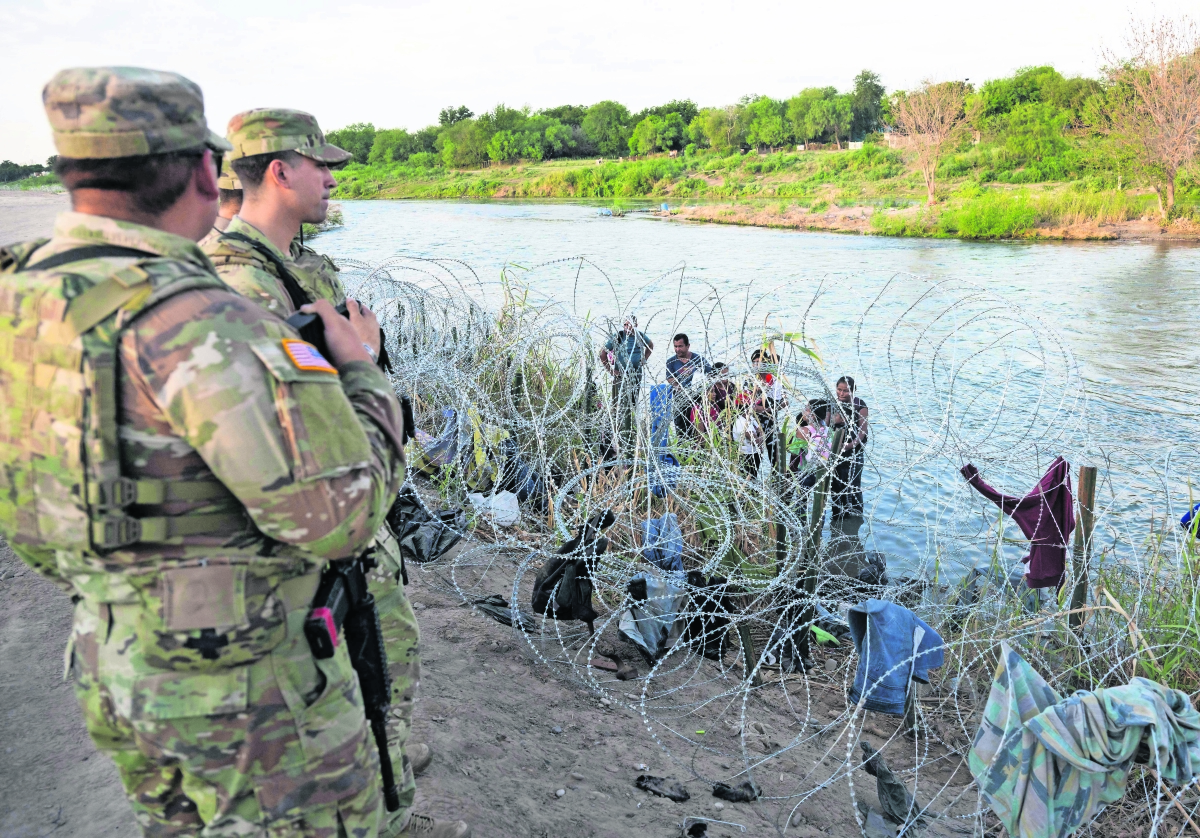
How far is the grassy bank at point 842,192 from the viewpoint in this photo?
25078 millimetres

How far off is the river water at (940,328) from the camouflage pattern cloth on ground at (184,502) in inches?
99.2

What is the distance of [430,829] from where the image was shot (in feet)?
6.74

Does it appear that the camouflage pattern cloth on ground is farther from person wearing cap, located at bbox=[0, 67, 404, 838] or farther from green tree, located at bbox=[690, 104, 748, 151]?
green tree, located at bbox=[690, 104, 748, 151]

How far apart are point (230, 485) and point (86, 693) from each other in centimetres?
44

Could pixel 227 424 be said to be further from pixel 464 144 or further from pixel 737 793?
pixel 464 144

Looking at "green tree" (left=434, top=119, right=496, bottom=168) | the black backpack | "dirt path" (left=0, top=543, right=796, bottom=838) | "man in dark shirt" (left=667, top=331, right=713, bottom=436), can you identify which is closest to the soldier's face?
"dirt path" (left=0, top=543, right=796, bottom=838)

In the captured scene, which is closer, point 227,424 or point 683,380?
point 227,424

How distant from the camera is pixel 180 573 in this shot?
124cm

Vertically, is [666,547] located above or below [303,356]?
below

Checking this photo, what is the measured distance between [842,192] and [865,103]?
3605 cm

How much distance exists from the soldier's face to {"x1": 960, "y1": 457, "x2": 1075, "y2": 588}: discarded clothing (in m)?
2.88

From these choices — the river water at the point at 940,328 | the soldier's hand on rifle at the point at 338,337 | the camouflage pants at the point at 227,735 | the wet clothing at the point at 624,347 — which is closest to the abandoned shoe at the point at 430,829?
the camouflage pants at the point at 227,735

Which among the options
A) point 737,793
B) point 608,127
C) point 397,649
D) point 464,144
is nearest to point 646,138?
point 608,127

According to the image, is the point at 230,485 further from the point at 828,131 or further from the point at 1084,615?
the point at 828,131
